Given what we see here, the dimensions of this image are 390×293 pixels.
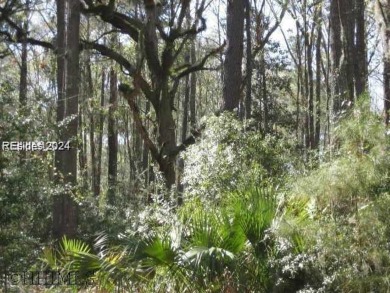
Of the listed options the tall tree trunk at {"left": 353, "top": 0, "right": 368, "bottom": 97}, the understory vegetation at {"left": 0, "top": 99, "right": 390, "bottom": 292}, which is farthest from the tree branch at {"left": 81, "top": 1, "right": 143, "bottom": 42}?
the understory vegetation at {"left": 0, "top": 99, "right": 390, "bottom": 292}

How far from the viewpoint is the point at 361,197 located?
6.91m

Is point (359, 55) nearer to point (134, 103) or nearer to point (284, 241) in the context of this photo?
point (134, 103)

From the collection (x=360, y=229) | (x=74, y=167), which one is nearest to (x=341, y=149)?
(x=360, y=229)

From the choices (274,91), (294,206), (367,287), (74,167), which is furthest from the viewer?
(274,91)

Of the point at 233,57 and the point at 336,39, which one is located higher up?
the point at 336,39

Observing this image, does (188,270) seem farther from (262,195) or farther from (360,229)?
(360,229)

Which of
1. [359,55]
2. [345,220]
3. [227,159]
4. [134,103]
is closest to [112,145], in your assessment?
[134,103]

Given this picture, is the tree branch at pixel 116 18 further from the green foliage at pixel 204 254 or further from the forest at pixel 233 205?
the green foliage at pixel 204 254

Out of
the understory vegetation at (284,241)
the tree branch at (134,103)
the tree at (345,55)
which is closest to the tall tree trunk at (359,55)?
the tree at (345,55)

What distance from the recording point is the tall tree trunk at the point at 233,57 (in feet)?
46.6

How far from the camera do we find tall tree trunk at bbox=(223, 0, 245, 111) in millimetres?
14219

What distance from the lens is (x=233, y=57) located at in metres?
14.4

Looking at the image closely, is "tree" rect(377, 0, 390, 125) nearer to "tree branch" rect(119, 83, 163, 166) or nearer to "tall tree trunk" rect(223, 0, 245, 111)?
"tall tree trunk" rect(223, 0, 245, 111)

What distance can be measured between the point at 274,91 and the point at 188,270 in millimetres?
24688
